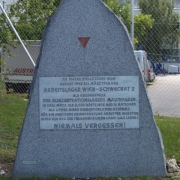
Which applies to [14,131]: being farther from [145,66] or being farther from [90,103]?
[145,66]

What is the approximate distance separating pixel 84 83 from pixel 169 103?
8.23 metres

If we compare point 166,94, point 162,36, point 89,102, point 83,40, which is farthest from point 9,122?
point 166,94

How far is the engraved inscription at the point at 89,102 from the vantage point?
645 centimetres

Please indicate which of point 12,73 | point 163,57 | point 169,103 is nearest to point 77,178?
point 163,57

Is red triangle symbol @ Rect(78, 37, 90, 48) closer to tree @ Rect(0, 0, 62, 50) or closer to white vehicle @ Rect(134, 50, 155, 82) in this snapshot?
white vehicle @ Rect(134, 50, 155, 82)

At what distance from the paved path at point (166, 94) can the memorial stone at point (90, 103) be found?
5.80 metres

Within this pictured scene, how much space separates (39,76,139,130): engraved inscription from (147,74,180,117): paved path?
5818 mm

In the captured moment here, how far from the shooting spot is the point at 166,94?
13.4 m

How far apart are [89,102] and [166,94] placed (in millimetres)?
7259

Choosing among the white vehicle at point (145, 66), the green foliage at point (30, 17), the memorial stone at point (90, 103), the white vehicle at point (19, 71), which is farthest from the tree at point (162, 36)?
the white vehicle at point (19, 71)

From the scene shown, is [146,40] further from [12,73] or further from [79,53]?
[12,73]

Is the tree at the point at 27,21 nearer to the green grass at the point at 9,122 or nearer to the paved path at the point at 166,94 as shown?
the green grass at the point at 9,122

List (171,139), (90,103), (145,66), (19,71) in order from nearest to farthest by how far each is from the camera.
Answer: (90,103)
(171,139)
(145,66)
(19,71)

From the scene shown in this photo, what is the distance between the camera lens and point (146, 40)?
12.4 meters
